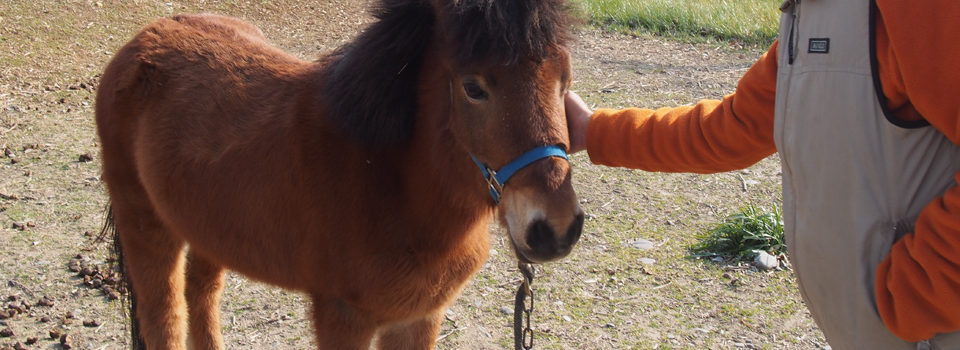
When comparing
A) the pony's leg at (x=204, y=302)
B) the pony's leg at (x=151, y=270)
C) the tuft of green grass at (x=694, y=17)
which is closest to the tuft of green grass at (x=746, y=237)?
the pony's leg at (x=204, y=302)

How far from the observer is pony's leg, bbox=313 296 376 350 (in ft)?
8.52

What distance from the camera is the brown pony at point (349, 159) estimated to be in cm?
203

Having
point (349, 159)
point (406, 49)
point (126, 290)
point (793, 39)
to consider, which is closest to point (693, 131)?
point (793, 39)

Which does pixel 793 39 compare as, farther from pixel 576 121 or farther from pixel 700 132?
pixel 576 121

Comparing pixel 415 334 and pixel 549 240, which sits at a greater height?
pixel 549 240

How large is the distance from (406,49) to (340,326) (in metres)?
1.11

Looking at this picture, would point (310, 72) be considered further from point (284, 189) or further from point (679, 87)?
point (679, 87)

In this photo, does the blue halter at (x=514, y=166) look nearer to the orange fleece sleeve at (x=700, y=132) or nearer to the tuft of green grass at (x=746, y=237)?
the orange fleece sleeve at (x=700, y=132)

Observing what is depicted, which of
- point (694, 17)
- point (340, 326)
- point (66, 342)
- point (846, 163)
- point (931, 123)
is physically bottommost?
point (694, 17)

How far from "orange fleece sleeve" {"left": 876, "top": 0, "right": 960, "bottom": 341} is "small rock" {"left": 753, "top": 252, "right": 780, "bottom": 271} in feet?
9.00

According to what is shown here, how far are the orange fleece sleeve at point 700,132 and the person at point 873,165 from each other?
30 cm

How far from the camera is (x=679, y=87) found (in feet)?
24.5

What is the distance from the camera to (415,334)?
122 inches

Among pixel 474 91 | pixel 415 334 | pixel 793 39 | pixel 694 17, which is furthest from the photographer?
pixel 694 17
